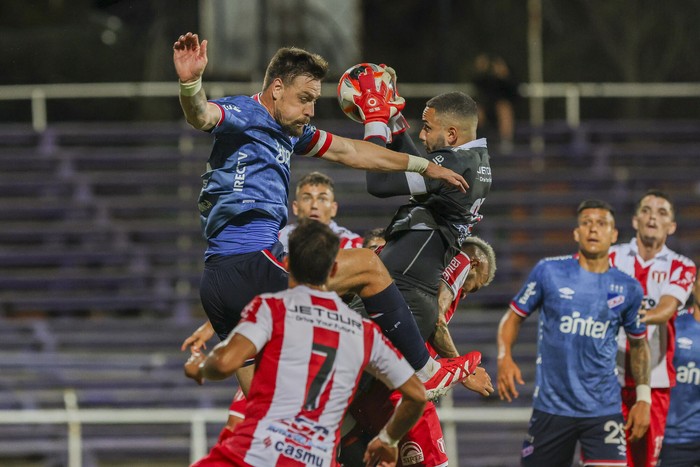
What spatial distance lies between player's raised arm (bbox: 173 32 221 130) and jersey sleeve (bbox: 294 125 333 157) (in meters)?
0.77

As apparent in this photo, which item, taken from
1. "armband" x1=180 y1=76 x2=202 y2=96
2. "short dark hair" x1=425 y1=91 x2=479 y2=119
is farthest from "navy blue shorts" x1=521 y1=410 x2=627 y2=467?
"armband" x1=180 y1=76 x2=202 y2=96

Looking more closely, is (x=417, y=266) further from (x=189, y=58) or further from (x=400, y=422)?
(x=189, y=58)

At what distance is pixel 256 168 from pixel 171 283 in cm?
785

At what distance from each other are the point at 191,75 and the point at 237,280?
1.00 m

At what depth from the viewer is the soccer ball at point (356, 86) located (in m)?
6.29

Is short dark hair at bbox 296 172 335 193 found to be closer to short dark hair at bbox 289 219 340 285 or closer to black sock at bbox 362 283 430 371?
black sock at bbox 362 283 430 371

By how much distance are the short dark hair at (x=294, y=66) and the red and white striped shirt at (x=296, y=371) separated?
1.27 meters

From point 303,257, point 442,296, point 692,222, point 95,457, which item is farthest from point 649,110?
point 303,257

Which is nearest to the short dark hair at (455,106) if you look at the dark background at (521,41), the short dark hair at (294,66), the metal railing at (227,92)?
the short dark hair at (294,66)

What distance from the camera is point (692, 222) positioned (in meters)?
14.3

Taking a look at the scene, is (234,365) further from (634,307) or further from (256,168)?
(634,307)

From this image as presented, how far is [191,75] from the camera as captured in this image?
550 cm

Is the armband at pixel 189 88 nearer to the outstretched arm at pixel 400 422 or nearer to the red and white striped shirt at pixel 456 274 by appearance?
the outstretched arm at pixel 400 422

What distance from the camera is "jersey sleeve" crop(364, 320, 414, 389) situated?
527 centimetres
